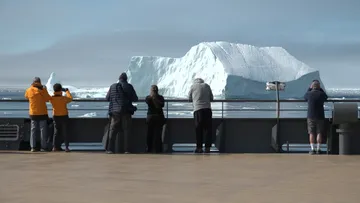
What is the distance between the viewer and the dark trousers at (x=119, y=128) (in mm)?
11031

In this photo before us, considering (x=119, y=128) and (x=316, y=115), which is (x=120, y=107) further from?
(x=316, y=115)

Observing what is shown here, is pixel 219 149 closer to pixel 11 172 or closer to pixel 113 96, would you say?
pixel 113 96

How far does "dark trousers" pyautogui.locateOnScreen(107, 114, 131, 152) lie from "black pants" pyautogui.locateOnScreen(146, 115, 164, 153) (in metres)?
0.43

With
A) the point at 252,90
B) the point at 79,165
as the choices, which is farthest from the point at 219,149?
the point at 252,90

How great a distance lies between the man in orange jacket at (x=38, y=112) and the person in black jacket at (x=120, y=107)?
142 cm

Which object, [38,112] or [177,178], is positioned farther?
[38,112]

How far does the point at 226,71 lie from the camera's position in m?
62.0

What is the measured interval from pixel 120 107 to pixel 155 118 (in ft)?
2.53

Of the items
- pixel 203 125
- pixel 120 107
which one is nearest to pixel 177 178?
pixel 203 125

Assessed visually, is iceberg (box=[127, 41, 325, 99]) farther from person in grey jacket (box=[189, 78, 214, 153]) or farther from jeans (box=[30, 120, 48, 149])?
jeans (box=[30, 120, 48, 149])

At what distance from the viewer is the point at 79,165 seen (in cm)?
918

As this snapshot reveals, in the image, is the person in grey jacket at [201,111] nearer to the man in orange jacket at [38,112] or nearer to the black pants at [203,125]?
the black pants at [203,125]

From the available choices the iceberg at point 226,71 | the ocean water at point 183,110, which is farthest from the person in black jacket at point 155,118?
the iceberg at point 226,71

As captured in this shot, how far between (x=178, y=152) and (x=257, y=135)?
5.71ft
